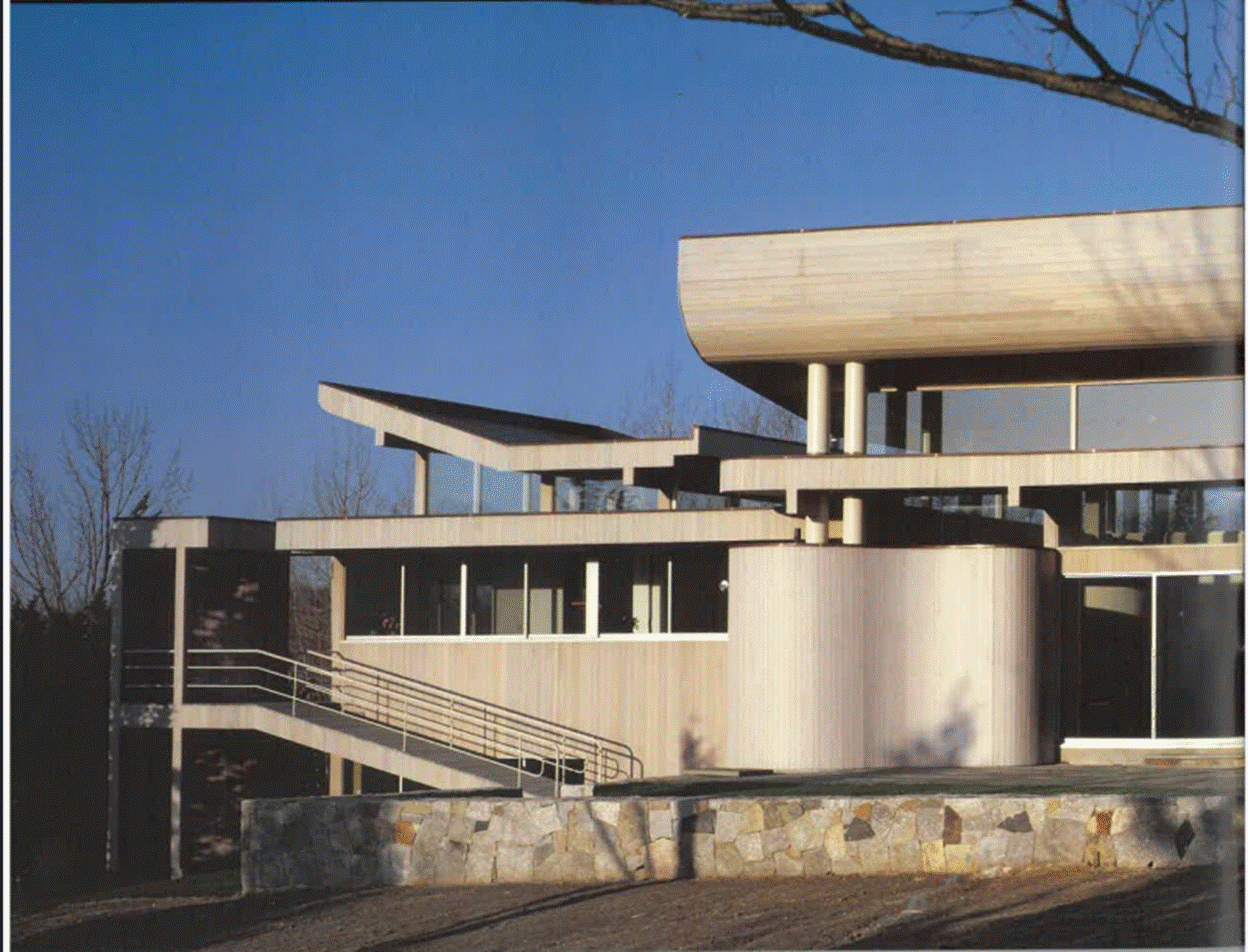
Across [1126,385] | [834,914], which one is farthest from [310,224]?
[834,914]

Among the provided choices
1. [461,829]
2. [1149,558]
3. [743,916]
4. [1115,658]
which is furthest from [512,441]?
[743,916]

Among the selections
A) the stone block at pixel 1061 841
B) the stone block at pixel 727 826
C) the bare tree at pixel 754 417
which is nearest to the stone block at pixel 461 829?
the stone block at pixel 727 826

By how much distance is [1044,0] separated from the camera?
16.1m

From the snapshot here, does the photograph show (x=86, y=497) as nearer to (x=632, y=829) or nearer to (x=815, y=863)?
(x=632, y=829)

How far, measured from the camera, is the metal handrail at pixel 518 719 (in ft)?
74.4

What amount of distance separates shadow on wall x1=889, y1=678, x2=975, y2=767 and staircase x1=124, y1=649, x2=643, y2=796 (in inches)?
145

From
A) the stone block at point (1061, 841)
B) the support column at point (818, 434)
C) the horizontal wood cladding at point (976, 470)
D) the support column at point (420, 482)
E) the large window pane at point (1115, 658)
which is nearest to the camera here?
the stone block at point (1061, 841)

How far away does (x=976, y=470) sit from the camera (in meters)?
20.3

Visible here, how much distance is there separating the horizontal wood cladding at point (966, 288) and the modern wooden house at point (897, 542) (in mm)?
30

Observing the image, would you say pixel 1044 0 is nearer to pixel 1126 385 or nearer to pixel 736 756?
pixel 1126 385

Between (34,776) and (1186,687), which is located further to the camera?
(34,776)

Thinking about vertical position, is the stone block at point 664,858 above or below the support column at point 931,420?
below

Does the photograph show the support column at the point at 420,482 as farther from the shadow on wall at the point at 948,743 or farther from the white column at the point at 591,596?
the shadow on wall at the point at 948,743

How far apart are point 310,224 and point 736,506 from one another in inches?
276
